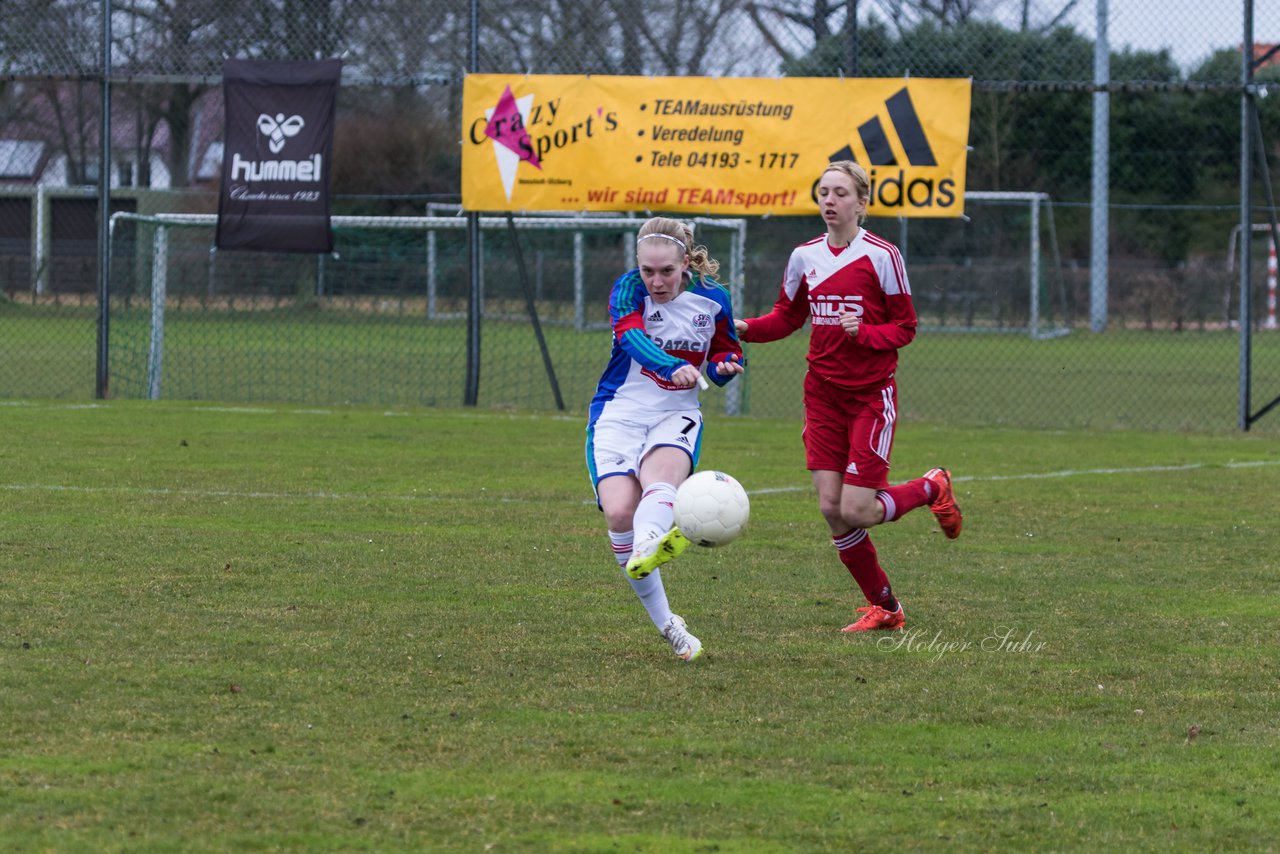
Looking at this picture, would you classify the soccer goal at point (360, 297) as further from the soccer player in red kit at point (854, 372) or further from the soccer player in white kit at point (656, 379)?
the soccer player in white kit at point (656, 379)

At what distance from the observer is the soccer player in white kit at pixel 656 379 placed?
6.12 metres

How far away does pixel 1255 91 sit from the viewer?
13930 millimetres

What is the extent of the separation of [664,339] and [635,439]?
399 millimetres

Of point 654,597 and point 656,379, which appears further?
point 656,379

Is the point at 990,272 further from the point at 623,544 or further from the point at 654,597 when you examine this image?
the point at 654,597

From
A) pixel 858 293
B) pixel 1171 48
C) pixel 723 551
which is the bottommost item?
pixel 723 551

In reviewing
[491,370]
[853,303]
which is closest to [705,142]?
[491,370]

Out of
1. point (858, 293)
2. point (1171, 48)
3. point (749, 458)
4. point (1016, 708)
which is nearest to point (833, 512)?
point (858, 293)

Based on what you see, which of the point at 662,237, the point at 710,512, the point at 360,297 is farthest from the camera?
the point at 360,297

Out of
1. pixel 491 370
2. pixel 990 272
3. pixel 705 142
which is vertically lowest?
pixel 491 370

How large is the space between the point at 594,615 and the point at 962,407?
1138 cm

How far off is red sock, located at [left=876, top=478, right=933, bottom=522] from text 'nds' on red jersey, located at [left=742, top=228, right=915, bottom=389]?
1.47 ft

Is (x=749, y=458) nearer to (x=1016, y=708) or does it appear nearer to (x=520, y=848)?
(x=1016, y=708)

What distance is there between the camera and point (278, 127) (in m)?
15.9
